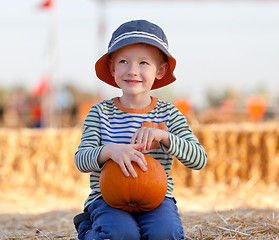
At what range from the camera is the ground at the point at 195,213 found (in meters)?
2.96

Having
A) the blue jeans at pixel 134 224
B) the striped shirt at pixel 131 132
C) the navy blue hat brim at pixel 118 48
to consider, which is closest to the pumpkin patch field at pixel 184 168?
the navy blue hat brim at pixel 118 48

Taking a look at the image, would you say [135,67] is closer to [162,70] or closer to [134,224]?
[162,70]

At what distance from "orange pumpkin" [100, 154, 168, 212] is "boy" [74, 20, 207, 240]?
0.13 ft

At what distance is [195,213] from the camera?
14.4 feet

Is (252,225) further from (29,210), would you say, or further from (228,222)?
(29,210)

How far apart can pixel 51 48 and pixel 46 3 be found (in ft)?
4.05

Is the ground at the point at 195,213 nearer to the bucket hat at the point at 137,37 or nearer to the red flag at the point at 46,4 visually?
the bucket hat at the point at 137,37

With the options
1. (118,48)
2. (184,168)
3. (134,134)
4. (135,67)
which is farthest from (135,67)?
(184,168)

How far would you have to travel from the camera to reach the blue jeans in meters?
2.31

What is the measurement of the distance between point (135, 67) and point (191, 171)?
475 centimetres

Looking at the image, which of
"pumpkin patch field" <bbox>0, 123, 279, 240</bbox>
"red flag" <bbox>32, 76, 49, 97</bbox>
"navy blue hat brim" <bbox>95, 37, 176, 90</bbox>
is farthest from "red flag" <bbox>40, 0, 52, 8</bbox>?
"navy blue hat brim" <bbox>95, 37, 176, 90</bbox>

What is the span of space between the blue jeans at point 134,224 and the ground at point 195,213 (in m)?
0.44

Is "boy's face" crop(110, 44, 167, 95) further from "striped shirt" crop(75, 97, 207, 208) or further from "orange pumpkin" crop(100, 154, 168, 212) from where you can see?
"orange pumpkin" crop(100, 154, 168, 212)

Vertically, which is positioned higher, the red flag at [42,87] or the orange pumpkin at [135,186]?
the red flag at [42,87]
